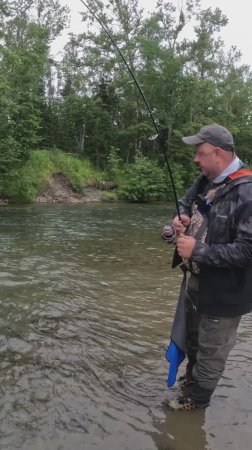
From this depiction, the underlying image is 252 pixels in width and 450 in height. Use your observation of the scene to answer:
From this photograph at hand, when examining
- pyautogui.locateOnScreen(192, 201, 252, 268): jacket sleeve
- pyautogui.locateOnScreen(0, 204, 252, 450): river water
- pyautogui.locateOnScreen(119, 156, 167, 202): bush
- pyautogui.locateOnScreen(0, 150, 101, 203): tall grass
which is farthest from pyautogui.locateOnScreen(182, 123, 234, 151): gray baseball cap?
pyautogui.locateOnScreen(119, 156, 167, 202): bush

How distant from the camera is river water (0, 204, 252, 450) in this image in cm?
325

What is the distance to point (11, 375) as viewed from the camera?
4051 mm

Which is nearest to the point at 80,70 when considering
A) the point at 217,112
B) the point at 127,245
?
the point at 217,112

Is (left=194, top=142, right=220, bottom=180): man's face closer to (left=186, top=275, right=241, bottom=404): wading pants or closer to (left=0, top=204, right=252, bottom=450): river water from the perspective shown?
(left=186, top=275, right=241, bottom=404): wading pants

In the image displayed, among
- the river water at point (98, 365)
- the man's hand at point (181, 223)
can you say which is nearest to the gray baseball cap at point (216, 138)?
the man's hand at point (181, 223)

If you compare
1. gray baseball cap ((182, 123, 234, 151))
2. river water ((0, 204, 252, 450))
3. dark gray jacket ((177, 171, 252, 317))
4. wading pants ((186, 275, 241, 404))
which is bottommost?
river water ((0, 204, 252, 450))

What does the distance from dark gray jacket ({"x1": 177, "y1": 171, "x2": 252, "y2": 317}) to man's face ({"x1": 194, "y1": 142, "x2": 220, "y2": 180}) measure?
0.54ft

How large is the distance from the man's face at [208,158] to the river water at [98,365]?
2.07 m

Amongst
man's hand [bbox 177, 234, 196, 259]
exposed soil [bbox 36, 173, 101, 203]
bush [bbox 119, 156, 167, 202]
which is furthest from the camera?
bush [bbox 119, 156, 167, 202]

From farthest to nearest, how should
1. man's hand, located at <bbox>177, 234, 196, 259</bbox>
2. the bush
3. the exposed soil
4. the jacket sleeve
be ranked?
the bush, the exposed soil, man's hand, located at <bbox>177, 234, 196, 259</bbox>, the jacket sleeve

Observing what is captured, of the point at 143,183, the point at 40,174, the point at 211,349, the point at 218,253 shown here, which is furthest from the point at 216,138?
the point at 143,183

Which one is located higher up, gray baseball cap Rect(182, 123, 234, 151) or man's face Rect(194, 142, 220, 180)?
gray baseball cap Rect(182, 123, 234, 151)

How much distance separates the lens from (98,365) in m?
4.39

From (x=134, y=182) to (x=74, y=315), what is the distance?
78.5 feet
